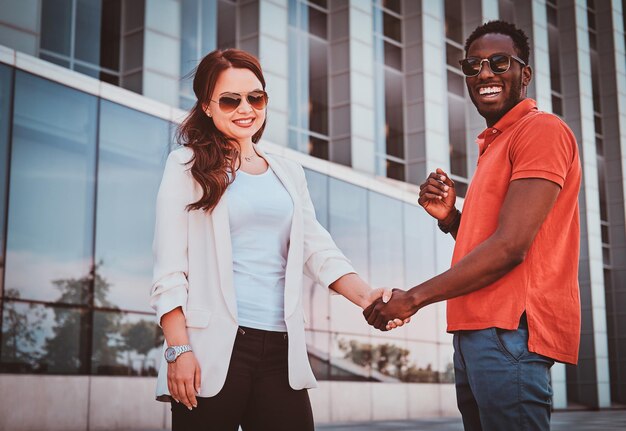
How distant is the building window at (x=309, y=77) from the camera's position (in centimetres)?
1956

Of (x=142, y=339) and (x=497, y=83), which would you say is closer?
(x=497, y=83)

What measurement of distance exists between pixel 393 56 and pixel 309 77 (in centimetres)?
360

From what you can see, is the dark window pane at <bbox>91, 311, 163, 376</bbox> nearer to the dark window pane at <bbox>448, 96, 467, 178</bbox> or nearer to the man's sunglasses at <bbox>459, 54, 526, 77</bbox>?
the man's sunglasses at <bbox>459, 54, 526, 77</bbox>

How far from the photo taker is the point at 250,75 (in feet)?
10.7

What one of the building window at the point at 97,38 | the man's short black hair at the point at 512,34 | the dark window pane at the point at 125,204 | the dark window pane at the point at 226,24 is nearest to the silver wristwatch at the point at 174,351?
the man's short black hair at the point at 512,34

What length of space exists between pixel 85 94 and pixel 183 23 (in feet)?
15.4

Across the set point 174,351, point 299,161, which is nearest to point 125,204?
point 299,161

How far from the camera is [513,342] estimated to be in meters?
2.62

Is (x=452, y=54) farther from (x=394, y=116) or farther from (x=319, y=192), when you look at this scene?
(x=319, y=192)

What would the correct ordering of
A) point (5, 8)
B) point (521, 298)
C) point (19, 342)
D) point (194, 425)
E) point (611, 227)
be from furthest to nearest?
1. point (611, 227)
2. point (5, 8)
3. point (19, 342)
4. point (194, 425)
5. point (521, 298)

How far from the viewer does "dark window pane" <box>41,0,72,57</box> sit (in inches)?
542

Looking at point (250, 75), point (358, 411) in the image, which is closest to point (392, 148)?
point (358, 411)

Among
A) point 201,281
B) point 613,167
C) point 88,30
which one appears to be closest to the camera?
point 201,281

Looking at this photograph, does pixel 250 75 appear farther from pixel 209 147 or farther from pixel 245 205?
pixel 245 205
